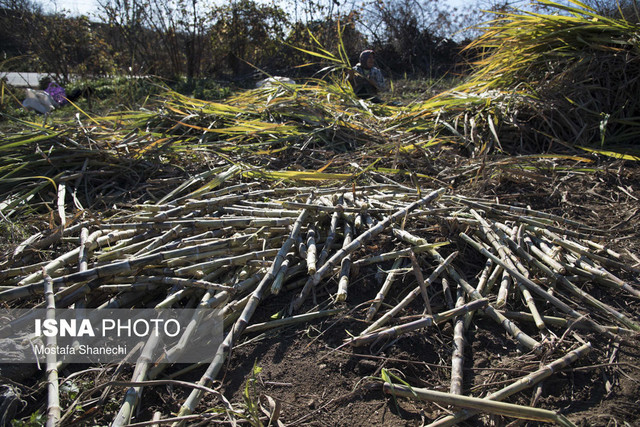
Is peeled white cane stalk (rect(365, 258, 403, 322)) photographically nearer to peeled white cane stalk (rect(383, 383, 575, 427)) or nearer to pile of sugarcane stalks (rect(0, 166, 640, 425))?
pile of sugarcane stalks (rect(0, 166, 640, 425))

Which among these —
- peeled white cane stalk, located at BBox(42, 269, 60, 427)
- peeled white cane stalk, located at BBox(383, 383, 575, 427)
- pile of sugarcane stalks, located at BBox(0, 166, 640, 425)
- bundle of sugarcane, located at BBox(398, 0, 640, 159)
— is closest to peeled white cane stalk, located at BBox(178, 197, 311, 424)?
pile of sugarcane stalks, located at BBox(0, 166, 640, 425)

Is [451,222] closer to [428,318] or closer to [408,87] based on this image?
[428,318]

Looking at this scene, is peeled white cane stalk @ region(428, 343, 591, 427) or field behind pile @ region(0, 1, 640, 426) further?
field behind pile @ region(0, 1, 640, 426)

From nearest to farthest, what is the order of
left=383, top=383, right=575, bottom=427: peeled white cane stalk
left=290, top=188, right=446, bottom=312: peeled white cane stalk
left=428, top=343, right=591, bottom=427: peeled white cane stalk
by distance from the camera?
left=383, top=383, right=575, bottom=427: peeled white cane stalk < left=428, top=343, right=591, bottom=427: peeled white cane stalk < left=290, top=188, right=446, bottom=312: peeled white cane stalk

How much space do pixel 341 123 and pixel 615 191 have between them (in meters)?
1.90

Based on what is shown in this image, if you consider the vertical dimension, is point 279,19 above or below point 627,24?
above

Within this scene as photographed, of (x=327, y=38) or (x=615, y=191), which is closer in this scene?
(x=615, y=191)

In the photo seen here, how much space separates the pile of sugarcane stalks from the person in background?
3.77 meters

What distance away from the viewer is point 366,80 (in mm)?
5734

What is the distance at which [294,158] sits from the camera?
3.11 m

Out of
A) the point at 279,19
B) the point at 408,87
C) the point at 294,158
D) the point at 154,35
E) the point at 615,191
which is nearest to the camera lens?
the point at 615,191

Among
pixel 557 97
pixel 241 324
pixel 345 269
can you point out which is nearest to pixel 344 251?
pixel 345 269

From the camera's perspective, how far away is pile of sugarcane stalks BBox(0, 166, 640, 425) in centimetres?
145

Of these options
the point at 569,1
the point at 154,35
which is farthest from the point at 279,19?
the point at 569,1
